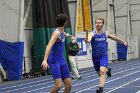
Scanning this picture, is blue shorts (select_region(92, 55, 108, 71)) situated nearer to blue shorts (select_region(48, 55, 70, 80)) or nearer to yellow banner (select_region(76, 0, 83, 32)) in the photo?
blue shorts (select_region(48, 55, 70, 80))

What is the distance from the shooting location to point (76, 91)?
10.9 meters

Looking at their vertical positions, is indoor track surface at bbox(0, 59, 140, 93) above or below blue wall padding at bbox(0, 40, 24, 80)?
below

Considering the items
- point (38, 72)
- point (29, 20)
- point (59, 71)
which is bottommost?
point (38, 72)

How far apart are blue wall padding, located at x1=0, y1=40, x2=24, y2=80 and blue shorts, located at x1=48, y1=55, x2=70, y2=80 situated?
36.2ft

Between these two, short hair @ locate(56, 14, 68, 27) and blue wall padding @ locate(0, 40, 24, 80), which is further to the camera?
blue wall padding @ locate(0, 40, 24, 80)

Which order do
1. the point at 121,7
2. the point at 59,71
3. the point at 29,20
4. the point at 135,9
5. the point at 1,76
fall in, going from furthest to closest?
the point at 135,9, the point at 121,7, the point at 29,20, the point at 1,76, the point at 59,71

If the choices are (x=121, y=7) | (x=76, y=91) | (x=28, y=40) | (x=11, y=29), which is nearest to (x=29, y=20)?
(x=28, y=40)

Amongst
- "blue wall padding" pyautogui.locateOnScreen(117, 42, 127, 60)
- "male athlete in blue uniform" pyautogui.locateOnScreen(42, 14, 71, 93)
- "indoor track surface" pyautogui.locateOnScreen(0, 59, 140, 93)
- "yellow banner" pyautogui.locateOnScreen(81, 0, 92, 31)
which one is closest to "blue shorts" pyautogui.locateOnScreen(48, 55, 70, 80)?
"male athlete in blue uniform" pyautogui.locateOnScreen(42, 14, 71, 93)

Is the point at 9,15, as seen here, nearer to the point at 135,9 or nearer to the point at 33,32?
the point at 33,32

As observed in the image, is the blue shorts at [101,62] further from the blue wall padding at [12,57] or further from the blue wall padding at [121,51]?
the blue wall padding at [121,51]

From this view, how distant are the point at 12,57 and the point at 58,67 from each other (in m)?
11.5

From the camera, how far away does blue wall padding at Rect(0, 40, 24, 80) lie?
703 inches

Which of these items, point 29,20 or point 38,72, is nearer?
point 38,72

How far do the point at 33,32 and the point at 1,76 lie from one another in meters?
3.58
